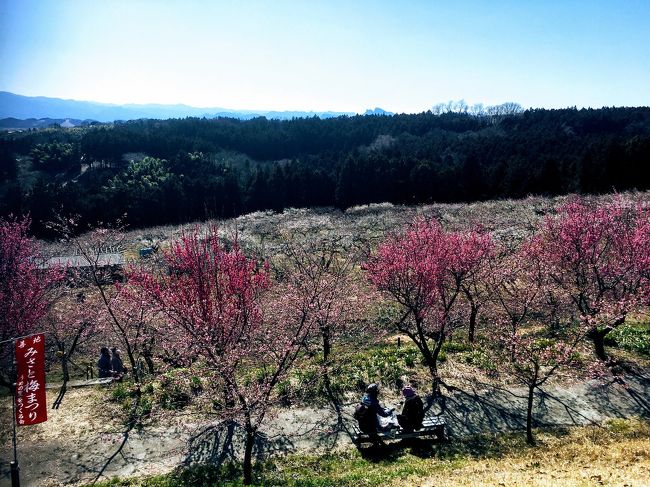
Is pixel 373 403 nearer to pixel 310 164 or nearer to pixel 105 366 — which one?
pixel 105 366

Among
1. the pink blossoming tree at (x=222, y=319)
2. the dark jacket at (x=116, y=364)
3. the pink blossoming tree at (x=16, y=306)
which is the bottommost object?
the dark jacket at (x=116, y=364)

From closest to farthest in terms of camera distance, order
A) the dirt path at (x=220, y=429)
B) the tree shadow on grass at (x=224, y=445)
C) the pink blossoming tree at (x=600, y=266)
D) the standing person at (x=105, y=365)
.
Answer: the dirt path at (x=220, y=429) → the tree shadow on grass at (x=224, y=445) → the pink blossoming tree at (x=600, y=266) → the standing person at (x=105, y=365)

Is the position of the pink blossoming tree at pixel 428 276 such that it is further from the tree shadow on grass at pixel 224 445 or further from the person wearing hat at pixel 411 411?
the tree shadow on grass at pixel 224 445

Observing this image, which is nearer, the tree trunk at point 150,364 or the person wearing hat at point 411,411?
the person wearing hat at point 411,411

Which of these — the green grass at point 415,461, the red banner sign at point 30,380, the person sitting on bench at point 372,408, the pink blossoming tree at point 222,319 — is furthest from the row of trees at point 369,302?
the red banner sign at point 30,380

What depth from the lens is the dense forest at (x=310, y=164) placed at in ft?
171

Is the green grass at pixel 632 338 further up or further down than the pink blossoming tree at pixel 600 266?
further down

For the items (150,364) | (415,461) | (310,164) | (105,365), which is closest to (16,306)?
(105,365)

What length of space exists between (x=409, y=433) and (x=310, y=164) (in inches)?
2646

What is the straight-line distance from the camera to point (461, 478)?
899cm

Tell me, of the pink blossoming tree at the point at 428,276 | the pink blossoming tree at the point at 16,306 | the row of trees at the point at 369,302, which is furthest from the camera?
the pink blossoming tree at the point at 16,306

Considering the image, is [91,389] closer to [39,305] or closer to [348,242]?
[39,305]

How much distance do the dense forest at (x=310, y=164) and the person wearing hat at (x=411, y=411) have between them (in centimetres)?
3507

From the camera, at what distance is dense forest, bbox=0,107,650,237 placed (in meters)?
52.1
